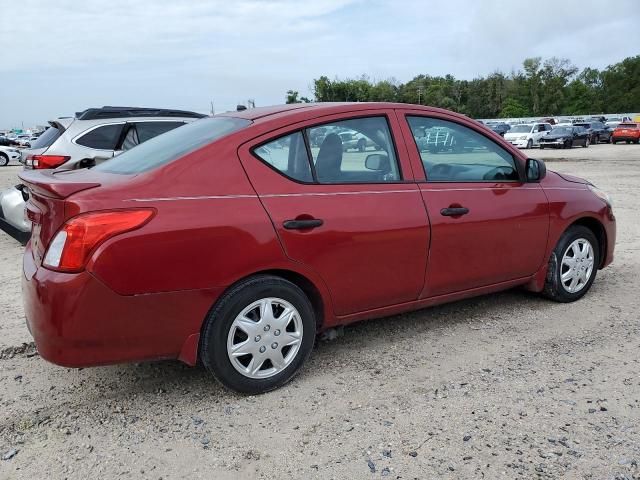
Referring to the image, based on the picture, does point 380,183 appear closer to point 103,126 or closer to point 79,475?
point 79,475

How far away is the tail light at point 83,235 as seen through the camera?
2.66 meters

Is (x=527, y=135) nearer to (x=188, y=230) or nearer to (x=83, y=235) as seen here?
(x=188, y=230)

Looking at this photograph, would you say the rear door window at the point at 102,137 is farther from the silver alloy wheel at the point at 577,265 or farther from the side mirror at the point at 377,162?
the silver alloy wheel at the point at 577,265

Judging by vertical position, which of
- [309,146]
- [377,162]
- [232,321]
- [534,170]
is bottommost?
[232,321]

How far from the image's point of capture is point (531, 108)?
102 metres

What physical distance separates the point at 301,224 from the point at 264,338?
0.67 m

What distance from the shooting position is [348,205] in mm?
3365

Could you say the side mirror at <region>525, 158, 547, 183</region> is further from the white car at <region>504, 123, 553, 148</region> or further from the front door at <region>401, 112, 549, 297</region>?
the white car at <region>504, 123, 553, 148</region>

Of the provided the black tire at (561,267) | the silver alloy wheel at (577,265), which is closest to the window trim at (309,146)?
the black tire at (561,267)

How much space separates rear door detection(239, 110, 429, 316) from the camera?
3176 mm

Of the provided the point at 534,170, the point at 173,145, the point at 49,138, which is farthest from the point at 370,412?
the point at 49,138

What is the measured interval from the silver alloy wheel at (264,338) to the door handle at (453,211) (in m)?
1.24

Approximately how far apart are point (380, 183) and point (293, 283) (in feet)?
2.87

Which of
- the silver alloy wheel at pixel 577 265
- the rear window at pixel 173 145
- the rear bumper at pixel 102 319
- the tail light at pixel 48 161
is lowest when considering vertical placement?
the silver alloy wheel at pixel 577 265
